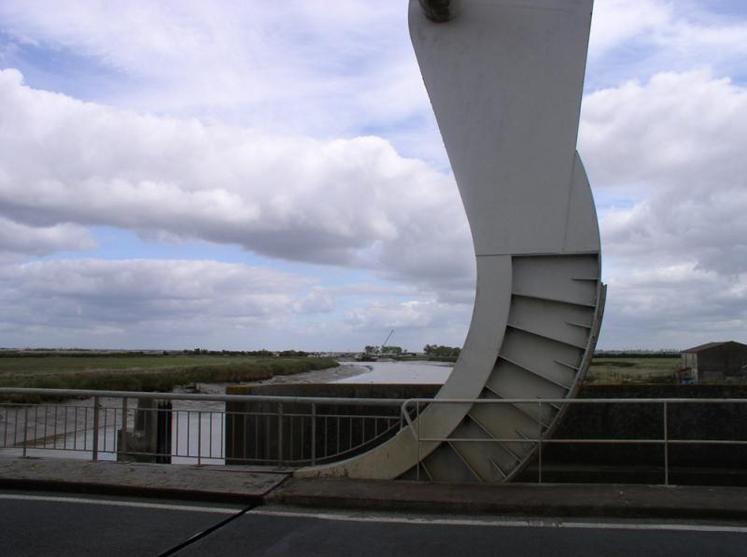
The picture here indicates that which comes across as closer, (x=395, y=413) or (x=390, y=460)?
(x=390, y=460)

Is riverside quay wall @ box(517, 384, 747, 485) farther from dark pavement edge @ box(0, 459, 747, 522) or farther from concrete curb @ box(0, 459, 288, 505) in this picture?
concrete curb @ box(0, 459, 288, 505)

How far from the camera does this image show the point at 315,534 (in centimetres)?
617

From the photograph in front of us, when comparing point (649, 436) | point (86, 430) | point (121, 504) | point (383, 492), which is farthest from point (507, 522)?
point (86, 430)

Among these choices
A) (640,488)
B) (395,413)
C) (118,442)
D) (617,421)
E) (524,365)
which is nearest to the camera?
(640,488)

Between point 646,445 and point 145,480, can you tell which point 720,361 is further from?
point 145,480

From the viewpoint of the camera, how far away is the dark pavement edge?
675 cm

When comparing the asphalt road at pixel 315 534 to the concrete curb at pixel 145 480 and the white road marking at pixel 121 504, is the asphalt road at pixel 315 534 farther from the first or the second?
the concrete curb at pixel 145 480

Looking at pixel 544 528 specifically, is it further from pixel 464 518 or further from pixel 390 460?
pixel 390 460

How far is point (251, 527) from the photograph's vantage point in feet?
21.1

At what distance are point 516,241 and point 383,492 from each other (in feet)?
10.7

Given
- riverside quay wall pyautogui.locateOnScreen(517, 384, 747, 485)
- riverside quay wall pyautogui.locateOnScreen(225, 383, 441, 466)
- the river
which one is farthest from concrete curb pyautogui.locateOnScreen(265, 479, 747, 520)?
riverside quay wall pyautogui.locateOnScreen(225, 383, 441, 466)

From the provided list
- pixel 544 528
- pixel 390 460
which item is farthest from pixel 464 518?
pixel 390 460

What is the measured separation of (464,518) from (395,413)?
22.6ft

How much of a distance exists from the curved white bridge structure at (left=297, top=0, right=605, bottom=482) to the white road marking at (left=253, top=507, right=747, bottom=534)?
1.37 m
